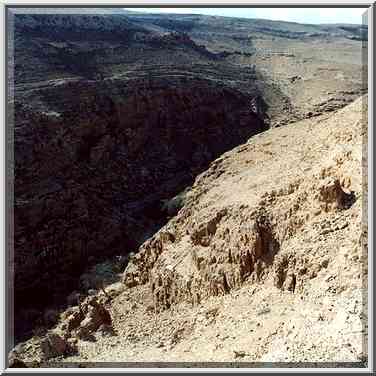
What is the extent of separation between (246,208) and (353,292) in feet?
14.9

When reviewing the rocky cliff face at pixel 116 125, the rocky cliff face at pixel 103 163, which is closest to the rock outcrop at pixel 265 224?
the rocky cliff face at pixel 116 125

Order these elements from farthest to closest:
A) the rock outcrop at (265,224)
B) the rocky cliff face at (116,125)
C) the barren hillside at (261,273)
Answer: the rocky cliff face at (116,125) → the rock outcrop at (265,224) → the barren hillside at (261,273)

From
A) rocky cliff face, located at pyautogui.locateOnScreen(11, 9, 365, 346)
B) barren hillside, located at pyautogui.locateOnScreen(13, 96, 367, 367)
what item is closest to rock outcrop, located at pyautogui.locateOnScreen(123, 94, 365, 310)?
barren hillside, located at pyautogui.locateOnScreen(13, 96, 367, 367)

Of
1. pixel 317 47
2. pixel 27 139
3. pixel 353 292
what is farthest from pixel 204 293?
pixel 317 47

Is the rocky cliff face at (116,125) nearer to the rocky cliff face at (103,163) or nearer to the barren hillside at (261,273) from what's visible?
the rocky cliff face at (103,163)

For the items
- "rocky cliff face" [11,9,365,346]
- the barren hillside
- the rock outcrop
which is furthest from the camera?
"rocky cliff face" [11,9,365,346]

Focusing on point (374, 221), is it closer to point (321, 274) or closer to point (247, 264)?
point (321, 274)

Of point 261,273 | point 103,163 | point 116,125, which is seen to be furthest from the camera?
point 116,125

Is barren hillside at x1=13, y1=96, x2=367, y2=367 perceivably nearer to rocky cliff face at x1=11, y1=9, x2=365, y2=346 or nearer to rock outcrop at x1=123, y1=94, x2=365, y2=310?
rock outcrop at x1=123, y1=94, x2=365, y2=310

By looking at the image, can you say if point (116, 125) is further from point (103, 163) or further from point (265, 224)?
point (265, 224)

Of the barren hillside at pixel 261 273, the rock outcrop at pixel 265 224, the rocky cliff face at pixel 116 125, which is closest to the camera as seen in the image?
the barren hillside at pixel 261 273

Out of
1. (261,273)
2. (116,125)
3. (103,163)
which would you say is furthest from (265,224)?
(116,125)

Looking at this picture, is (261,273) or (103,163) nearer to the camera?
(261,273)

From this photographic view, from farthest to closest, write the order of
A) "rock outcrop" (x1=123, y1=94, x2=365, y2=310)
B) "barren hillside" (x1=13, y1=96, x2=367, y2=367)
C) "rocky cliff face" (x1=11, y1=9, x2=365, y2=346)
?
"rocky cliff face" (x1=11, y1=9, x2=365, y2=346) < "rock outcrop" (x1=123, y1=94, x2=365, y2=310) < "barren hillside" (x1=13, y1=96, x2=367, y2=367)
